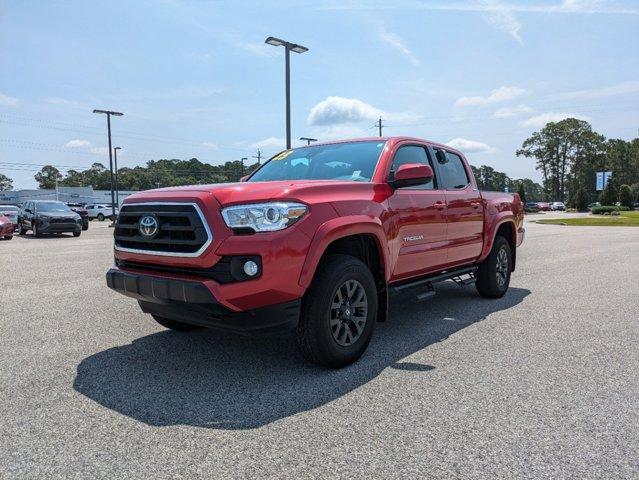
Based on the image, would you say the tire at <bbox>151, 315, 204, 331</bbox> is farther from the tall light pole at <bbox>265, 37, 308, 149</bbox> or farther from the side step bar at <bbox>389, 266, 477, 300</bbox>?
the tall light pole at <bbox>265, 37, 308, 149</bbox>

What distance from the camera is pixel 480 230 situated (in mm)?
6164

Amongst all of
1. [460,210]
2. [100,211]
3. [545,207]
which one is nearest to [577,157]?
[545,207]

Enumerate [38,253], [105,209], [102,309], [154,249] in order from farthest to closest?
[105,209] < [38,253] < [102,309] < [154,249]

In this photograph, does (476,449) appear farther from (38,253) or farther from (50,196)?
(50,196)

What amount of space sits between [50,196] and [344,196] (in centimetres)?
9177

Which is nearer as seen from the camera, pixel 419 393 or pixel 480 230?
pixel 419 393

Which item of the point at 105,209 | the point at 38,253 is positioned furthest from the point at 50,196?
the point at 38,253

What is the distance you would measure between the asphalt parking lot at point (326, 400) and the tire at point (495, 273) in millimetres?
808

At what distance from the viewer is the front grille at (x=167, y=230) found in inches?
133

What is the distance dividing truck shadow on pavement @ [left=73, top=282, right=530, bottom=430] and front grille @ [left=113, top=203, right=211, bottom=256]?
98 centimetres

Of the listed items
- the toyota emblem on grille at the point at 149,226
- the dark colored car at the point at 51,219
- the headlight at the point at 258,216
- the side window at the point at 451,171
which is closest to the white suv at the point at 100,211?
the dark colored car at the point at 51,219

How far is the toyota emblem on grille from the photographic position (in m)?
3.66

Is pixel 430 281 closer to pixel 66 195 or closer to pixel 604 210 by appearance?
pixel 604 210

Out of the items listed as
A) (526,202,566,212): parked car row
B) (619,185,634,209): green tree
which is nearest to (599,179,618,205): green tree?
(619,185,634,209): green tree
